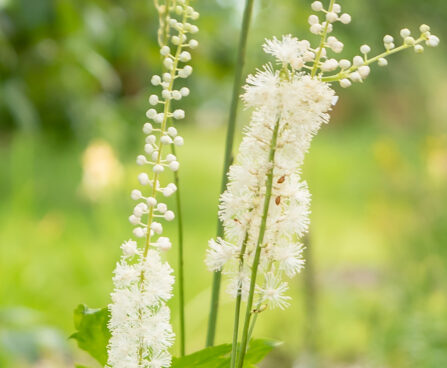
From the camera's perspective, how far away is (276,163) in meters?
0.30

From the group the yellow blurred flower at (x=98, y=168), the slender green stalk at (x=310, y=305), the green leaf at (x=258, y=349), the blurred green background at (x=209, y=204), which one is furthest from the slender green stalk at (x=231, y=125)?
the yellow blurred flower at (x=98, y=168)

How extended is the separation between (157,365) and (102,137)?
6.51 feet

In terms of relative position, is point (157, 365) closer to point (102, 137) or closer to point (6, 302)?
point (6, 302)

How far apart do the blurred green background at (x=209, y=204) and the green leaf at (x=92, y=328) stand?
0.38m

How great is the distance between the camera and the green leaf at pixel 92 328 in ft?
1.26

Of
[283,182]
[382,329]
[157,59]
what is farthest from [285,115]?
[382,329]

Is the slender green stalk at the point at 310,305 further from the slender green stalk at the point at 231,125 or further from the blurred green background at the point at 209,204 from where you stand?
the slender green stalk at the point at 231,125

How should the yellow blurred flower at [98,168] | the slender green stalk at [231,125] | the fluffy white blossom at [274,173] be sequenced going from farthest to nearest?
the yellow blurred flower at [98,168] → the slender green stalk at [231,125] → the fluffy white blossom at [274,173]

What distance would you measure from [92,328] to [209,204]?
2989 mm

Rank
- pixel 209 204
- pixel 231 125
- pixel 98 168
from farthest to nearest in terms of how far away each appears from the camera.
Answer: pixel 209 204, pixel 98 168, pixel 231 125

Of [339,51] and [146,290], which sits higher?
[339,51]

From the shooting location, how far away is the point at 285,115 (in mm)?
296

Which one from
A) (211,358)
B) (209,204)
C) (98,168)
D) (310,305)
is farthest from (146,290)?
(209,204)

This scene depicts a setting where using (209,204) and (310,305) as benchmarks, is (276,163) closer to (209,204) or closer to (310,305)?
(310,305)
